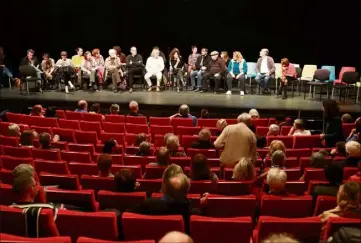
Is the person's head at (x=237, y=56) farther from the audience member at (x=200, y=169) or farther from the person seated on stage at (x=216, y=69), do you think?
the audience member at (x=200, y=169)

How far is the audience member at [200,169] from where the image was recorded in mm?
5562

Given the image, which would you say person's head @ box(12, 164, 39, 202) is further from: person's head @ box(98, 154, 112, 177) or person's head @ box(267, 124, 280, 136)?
person's head @ box(267, 124, 280, 136)

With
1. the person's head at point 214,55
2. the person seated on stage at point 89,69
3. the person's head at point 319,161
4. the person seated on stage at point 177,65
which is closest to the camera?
the person's head at point 319,161

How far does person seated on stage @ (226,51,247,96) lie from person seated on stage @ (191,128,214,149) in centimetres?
660

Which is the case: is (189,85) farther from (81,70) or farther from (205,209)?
(205,209)

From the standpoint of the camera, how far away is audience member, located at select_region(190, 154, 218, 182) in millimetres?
5562

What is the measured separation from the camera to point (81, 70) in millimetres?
14320

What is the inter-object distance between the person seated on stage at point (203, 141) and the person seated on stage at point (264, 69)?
22.2 feet

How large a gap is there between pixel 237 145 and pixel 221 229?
9.27 ft

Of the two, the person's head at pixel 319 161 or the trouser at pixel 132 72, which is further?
the trouser at pixel 132 72

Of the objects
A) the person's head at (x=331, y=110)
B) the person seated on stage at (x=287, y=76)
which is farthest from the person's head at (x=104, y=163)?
the person seated on stage at (x=287, y=76)

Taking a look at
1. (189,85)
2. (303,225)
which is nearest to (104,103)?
(189,85)

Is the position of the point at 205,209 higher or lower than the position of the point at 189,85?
lower

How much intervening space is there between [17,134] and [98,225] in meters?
4.65
